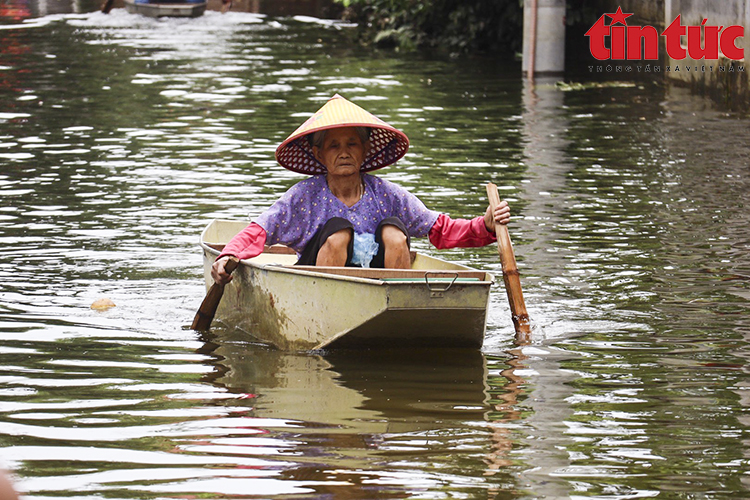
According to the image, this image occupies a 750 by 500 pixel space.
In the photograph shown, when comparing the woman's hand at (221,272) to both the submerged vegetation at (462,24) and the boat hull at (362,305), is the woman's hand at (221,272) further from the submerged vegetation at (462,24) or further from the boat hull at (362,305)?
the submerged vegetation at (462,24)

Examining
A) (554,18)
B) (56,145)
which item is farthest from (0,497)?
(554,18)

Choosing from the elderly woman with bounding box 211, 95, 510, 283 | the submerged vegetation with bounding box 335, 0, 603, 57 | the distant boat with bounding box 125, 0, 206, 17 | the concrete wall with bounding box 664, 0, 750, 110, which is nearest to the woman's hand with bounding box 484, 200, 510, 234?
the elderly woman with bounding box 211, 95, 510, 283

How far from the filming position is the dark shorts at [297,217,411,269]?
20.1ft

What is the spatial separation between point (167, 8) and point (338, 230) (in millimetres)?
26201

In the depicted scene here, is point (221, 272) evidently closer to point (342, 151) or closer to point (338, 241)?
point (338, 241)

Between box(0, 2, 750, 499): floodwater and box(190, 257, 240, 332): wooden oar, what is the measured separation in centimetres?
12

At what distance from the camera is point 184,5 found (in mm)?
31266

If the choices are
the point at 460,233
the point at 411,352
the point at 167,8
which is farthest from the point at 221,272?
the point at 167,8

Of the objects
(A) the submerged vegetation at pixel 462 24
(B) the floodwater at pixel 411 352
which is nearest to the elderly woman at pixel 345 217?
(B) the floodwater at pixel 411 352

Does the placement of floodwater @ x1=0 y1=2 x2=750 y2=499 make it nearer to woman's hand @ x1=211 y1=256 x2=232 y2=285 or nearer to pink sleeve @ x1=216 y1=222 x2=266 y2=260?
A: woman's hand @ x1=211 y1=256 x2=232 y2=285

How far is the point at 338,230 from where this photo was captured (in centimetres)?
612

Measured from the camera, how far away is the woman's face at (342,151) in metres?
6.19

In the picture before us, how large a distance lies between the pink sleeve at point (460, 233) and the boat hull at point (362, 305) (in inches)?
4.9

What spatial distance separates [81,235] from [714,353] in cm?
485
